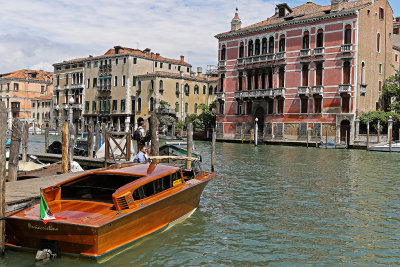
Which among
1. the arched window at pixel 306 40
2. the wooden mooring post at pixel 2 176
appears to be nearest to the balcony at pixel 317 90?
the arched window at pixel 306 40

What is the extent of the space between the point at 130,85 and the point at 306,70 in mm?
26178

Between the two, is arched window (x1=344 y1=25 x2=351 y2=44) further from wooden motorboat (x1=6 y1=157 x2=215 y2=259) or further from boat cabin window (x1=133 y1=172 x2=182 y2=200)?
boat cabin window (x1=133 y1=172 x2=182 y2=200)

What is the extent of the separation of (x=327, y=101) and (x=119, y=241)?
3160cm

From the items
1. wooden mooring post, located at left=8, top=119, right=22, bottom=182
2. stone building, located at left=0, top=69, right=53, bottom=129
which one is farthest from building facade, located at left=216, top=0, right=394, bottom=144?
stone building, located at left=0, top=69, right=53, bottom=129

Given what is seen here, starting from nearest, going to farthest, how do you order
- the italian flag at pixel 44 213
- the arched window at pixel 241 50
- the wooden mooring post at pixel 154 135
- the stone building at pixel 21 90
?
the italian flag at pixel 44 213 → the wooden mooring post at pixel 154 135 → the arched window at pixel 241 50 → the stone building at pixel 21 90

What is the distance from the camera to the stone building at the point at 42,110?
233 ft

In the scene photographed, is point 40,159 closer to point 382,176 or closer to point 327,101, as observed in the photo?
point 382,176

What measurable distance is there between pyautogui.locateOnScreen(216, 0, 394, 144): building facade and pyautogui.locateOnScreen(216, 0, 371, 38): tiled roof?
0.27 ft

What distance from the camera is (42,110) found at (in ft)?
239

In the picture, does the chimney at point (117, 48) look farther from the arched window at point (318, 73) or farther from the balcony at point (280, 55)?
the arched window at point (318, 73)

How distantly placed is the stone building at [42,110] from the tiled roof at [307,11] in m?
41.0

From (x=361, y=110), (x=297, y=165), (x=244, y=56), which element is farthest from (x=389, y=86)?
(x=297, y=165)

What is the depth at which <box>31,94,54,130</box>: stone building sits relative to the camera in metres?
70.9

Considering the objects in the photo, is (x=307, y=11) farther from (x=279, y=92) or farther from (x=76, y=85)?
(x=76, y=85)
